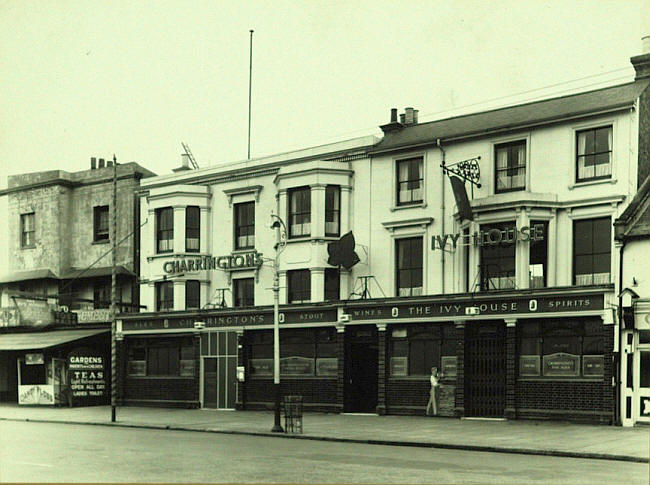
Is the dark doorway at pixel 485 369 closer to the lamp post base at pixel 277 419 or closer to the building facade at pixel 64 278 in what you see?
the lamp post base at pixel 277 419

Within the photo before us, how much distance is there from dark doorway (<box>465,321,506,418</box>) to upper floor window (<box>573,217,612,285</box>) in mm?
3204

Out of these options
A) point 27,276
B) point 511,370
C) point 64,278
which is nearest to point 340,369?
point 511,370

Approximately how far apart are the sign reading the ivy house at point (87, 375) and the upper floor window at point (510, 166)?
20943mm

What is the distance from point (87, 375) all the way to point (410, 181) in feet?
59.6

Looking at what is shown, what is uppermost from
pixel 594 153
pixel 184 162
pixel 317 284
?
pixel 184 162

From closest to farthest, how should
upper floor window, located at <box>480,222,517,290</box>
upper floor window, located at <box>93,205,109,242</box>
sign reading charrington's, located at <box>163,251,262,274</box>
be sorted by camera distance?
1. upper floor window, located at <box>480,222,517,290</box>
2. sign reading charrington's, located at <box>163,251,262,274</box>
3. upper floor window, located at <box>93,205,109,242</box>

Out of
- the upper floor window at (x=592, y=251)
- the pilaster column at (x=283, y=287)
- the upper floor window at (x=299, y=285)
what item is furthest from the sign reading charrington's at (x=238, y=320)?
the upper floor window at (x=592, y=251)

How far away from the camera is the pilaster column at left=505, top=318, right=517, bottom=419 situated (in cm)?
2962

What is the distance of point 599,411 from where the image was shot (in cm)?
2773

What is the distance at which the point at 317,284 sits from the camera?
117 ft

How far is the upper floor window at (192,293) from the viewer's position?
4003 cm

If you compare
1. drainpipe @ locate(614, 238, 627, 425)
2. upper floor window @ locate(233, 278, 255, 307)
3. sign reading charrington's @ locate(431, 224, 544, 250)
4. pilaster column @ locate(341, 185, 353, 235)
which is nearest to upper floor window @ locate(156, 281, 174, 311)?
upper floor window @ locate(233, 278, 255, 307)

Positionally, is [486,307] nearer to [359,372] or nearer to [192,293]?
[359,372]

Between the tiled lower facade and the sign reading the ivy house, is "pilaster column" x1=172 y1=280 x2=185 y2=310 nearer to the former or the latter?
the tiled lower facade
